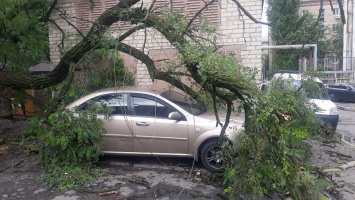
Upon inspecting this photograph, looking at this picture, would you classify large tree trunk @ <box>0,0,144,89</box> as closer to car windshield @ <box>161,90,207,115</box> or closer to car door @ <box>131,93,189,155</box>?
car door @ <box>131,93,189,155</box>

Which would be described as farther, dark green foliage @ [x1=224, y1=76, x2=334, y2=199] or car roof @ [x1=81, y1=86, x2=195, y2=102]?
car roof @ [x1=81, y1=86, x2=195, y2=102]

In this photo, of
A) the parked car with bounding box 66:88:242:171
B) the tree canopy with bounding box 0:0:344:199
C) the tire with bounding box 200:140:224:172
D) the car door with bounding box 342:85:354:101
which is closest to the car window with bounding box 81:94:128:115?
the parked car with bounding box 66:88:242:171

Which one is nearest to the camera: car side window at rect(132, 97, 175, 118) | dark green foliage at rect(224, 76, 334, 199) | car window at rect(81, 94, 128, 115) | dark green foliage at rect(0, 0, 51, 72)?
dark green foliage at rect(224, 76, 334, 199)

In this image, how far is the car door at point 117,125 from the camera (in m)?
6.87

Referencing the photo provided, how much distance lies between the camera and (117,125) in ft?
22.7

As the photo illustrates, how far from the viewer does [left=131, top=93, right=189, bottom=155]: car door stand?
6699 millimetres

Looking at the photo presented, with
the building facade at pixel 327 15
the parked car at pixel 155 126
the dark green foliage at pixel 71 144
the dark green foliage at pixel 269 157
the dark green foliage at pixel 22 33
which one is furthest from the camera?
the building facade at pixel 327 15

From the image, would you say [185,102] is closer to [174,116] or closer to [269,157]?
[174,116]

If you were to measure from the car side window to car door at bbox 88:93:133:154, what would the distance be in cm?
19

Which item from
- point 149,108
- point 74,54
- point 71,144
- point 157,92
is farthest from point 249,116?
point 74,54

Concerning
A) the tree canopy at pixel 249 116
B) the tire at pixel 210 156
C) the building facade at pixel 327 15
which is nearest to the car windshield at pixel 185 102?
the tire at pixel 210 156

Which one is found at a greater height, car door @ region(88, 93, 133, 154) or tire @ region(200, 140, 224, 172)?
car door @ region(88, 93, 133, 154)

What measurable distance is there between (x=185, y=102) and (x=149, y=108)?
0.68m

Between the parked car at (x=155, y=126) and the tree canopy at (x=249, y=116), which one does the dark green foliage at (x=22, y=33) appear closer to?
the parked car at (x=155, y=126)
